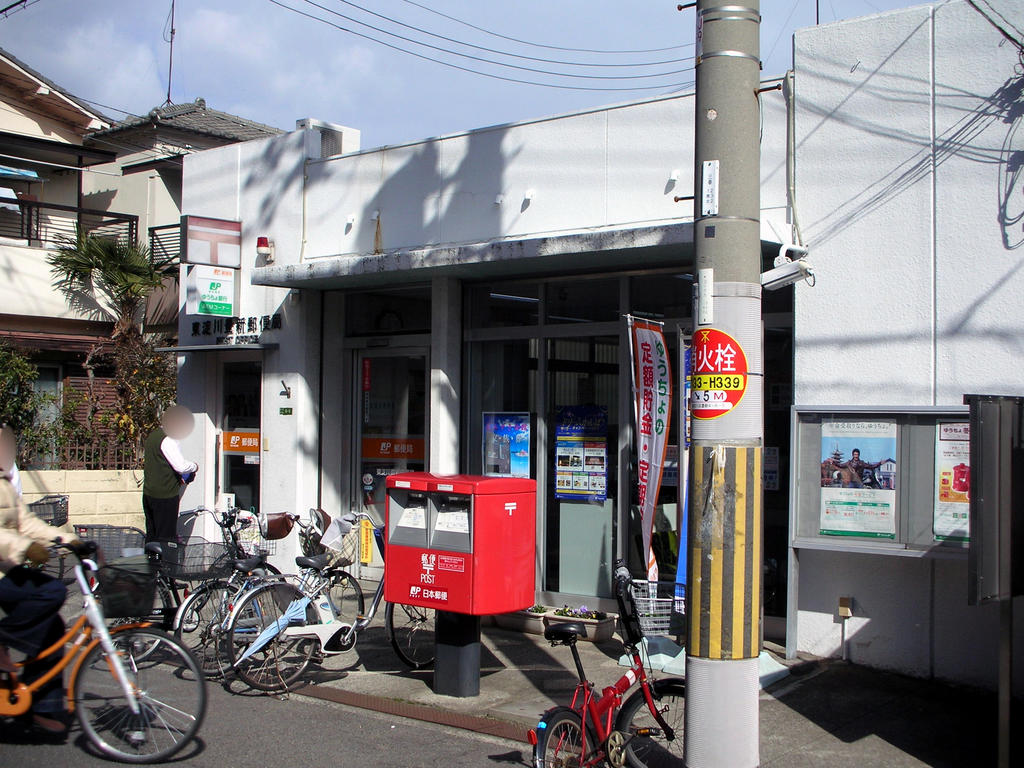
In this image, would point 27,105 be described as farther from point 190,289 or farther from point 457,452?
point 457,452

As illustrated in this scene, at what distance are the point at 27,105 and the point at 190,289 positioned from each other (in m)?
12.4

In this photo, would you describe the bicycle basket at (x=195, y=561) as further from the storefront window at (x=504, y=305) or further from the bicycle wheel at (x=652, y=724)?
the bicycle wheel at (x=652, y=724)

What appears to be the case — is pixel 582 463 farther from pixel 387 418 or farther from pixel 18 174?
pixel 18 174

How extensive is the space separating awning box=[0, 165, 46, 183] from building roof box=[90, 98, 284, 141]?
331 centimetres

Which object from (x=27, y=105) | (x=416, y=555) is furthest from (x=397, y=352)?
(x=27, y=105)

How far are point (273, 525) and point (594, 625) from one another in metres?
2.96

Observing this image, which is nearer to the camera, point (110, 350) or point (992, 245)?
point (992, 245)

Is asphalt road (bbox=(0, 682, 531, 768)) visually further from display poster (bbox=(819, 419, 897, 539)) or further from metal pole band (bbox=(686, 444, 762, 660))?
display poster (bbox=(819, 419, 897, 539))

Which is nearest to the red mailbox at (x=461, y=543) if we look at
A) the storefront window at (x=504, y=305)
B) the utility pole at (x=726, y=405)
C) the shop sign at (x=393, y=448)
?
the utility pole at (x=726, y=405)

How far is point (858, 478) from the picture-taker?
743 centimetres

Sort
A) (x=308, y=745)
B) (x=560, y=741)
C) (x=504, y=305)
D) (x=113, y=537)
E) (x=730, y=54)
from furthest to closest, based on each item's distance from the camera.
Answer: (x=504, y=305)
(x=113, y=537)
(x=308, y=745)
(x=560, y=741)
(x=730, y=54)

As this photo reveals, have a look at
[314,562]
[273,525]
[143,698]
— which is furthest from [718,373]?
[273,525]

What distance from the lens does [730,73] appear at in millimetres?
4805

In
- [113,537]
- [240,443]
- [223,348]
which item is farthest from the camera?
[240,443]
